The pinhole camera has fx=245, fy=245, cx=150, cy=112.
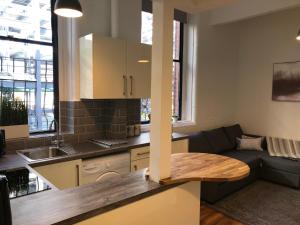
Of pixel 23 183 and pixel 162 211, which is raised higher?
pixel 23 183

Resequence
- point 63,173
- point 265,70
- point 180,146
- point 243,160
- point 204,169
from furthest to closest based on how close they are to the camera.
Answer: point 265,70
point 243,160
point 180,146
point 63,173
point 204,169

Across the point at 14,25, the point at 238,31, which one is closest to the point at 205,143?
the point at 238,31

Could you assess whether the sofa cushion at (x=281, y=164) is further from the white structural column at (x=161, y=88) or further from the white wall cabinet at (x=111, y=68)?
the white structural column at (x=161, y=88)

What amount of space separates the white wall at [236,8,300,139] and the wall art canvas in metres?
0.09

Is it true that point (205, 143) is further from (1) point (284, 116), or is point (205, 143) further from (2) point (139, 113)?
(1) point (284, 116)

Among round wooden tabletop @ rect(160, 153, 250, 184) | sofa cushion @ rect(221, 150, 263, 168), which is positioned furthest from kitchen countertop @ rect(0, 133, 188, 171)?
sofa cushion @ rect(221, 150, 263, 168)

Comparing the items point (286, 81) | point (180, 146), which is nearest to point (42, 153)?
point (180, 146)

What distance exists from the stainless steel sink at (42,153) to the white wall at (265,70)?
154 inches

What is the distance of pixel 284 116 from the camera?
4.61 meters

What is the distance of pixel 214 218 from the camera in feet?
9.71

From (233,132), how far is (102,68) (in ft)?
10.2

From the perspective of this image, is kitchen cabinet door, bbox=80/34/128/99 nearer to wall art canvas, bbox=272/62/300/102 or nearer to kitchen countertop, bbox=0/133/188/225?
kitchen countertop, bbox=0/133/188/225

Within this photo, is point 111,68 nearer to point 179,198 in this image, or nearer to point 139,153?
point 139,153

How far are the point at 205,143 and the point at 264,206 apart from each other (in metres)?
1.27
